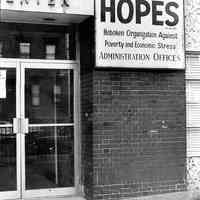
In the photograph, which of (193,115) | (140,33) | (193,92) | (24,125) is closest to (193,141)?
(193,115)

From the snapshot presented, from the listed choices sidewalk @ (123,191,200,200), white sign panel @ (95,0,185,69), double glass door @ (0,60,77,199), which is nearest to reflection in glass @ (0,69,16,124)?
double glass door @ (0,60,77,199)

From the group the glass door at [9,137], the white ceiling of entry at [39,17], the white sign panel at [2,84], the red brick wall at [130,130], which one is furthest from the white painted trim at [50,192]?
the white ceiling of entry at [39,17]

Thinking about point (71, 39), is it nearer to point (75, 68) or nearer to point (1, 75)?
point (75, 68)

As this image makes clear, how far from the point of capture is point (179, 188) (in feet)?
22.6

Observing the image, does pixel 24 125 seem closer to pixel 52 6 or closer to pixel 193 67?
pixel 52 6

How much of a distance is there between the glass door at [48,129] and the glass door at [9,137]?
0.10m

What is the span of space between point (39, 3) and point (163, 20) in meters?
1.88

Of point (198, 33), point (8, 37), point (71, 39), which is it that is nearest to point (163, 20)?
point (198, 33)

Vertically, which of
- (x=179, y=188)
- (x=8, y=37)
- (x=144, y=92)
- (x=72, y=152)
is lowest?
(x=179, y=188)

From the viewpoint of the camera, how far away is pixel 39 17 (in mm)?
6438

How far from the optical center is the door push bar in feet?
21.5

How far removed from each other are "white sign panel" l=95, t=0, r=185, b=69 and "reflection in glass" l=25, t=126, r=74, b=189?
1365 millimetres

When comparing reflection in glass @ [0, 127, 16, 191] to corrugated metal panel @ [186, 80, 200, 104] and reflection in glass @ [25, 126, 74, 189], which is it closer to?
reflection in glass @ [25, 126, 74, 189]

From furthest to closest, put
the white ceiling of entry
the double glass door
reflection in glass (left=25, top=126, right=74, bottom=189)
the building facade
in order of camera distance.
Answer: reflection in glass (left=25, top=126, right=74, bottom=189) < the double glass door < the building facade < the white ceiling of entry
